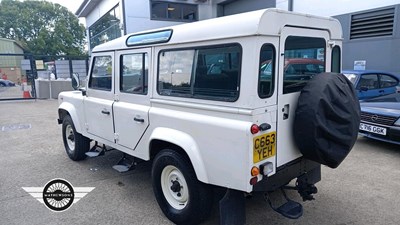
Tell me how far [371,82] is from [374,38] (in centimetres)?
294

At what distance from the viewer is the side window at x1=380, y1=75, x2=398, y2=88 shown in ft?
26.6

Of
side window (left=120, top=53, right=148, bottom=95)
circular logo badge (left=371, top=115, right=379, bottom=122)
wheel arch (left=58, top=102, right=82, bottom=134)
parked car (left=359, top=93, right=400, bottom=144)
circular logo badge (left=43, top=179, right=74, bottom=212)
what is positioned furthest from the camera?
circular logo badge (left=371, top=115, right=379, bottom=122)

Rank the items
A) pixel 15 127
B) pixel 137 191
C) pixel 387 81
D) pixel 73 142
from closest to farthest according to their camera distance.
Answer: pixel 137 191 < pixel 73 142 < pixel 387 81 < pixel 15 127

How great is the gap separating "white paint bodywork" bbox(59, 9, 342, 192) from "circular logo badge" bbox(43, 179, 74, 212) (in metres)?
1.13

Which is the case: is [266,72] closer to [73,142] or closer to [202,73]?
[202,73]

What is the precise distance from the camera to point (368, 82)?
780 centimetres

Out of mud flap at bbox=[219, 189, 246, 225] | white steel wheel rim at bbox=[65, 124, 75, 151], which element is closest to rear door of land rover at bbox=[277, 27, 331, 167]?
mud flap at bbox=[219, 189, 246, 225]

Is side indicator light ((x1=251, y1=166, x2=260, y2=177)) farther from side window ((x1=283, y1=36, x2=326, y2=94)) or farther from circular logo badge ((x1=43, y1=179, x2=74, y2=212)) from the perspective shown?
circular logo badge ((x1=43, y1=179, x2=74, y2=212))

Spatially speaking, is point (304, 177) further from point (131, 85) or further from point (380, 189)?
point (131, 85)

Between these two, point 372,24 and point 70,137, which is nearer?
point 70,137

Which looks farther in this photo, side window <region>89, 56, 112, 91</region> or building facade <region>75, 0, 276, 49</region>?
building facade <region>75, 0, 276, 49</region>

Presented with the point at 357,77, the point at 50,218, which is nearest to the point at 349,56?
the point at 357,77

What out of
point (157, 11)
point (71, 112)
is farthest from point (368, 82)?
point (157, 11)

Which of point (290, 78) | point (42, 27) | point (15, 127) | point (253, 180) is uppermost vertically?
point (42, 27)
